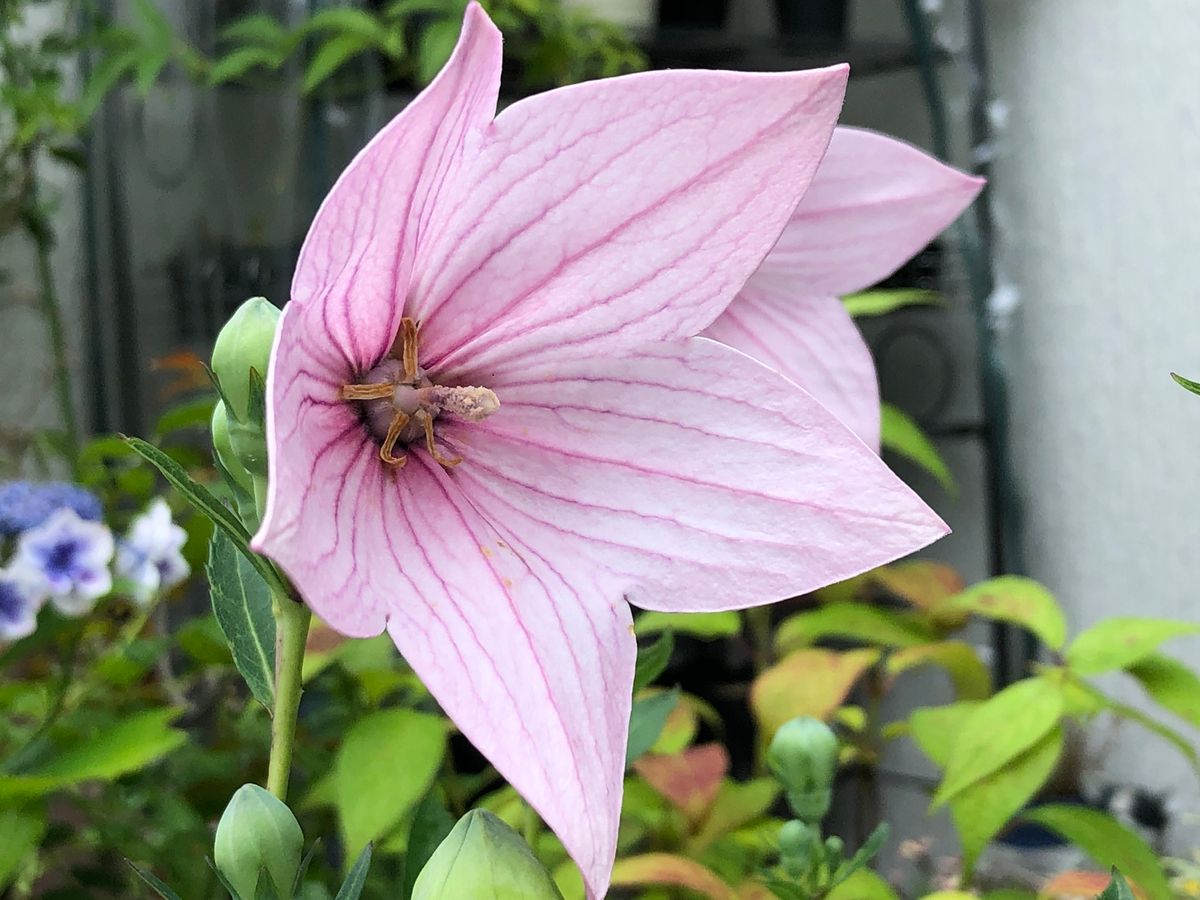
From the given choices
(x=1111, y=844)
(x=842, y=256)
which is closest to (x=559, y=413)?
(x=842, y=256)

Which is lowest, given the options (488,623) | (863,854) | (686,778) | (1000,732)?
(686,778)

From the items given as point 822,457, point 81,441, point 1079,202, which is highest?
point 822,457

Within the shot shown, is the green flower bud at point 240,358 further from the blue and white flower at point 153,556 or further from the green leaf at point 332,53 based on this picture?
the green leaf at point 332,53

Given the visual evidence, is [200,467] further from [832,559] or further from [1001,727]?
[832,559]

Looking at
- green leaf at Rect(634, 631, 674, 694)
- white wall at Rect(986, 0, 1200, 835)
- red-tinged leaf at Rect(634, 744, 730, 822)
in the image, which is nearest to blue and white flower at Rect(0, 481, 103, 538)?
red-tinged leaf at Rect(634, 744, 730, 822)

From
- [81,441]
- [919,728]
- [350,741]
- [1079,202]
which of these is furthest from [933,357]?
[81,441]

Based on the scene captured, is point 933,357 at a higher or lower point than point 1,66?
lower

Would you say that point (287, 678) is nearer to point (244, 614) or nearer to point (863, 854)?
point (244, 614)
